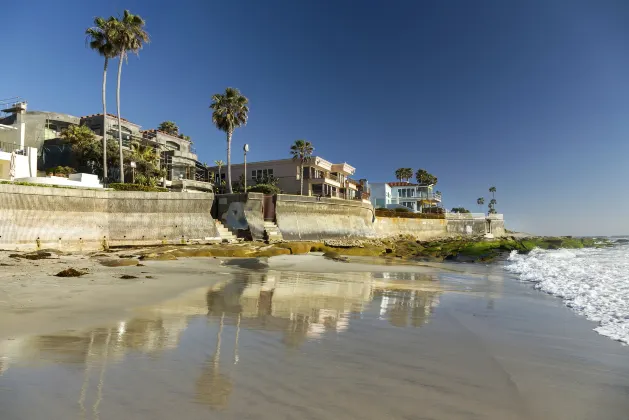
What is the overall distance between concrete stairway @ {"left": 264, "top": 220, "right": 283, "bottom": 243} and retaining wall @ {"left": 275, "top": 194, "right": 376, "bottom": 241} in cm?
63

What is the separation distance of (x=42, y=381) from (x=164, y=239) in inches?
850

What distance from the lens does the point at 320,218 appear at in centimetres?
3369

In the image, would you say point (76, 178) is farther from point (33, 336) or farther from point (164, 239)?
point (33, 336)

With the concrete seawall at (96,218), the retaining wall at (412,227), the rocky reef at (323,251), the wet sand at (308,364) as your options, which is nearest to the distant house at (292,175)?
the retaining wall at (412,227)

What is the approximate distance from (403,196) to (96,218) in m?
71.4

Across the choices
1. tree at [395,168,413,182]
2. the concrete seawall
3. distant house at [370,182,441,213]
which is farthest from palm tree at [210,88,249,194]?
tree at [395,168,413,182]

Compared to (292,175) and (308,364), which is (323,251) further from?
(292,175)

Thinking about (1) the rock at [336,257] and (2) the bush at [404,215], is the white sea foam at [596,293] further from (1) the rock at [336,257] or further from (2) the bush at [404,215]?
(2) the bush at [404,215]

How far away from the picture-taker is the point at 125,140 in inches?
1646

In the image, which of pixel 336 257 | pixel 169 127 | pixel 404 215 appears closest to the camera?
pixel 336 257

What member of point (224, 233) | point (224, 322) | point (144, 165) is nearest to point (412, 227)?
point (224, 233)

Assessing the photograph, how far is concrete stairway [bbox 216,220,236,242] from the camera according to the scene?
84.2 ft

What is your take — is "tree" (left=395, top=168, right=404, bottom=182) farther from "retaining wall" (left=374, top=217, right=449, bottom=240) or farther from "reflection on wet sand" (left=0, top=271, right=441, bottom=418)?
"reflection on wet sand" (left=0, top=271, right=441, bottom=418)

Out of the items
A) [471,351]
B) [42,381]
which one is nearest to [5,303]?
[42,381]
